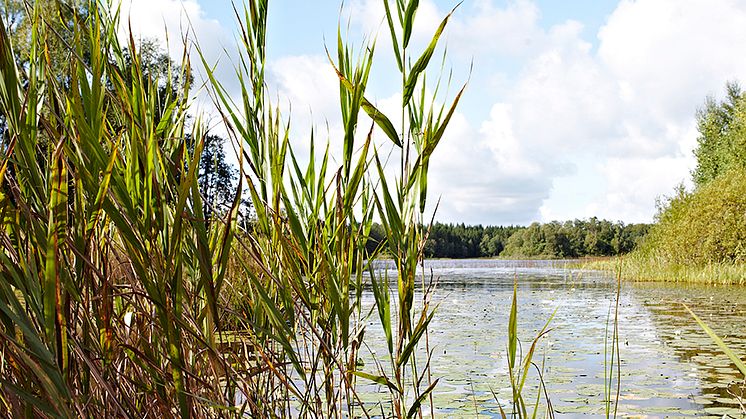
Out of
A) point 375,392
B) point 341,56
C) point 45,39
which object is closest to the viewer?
point 45,39

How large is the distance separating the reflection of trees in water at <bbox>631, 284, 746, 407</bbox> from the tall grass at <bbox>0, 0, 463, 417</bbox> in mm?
1111

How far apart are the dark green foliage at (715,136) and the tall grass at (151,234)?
32.7 m

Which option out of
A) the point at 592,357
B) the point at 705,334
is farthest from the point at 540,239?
the point at 592,357

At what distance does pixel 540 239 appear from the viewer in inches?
2189

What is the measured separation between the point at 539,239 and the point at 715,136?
22224 millimetres

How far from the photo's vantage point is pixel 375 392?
440 centimetres

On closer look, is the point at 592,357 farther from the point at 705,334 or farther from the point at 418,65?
the point at 418,65

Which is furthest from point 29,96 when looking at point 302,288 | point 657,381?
point 657,381

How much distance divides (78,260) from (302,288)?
19.3 inches

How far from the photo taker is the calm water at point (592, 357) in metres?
4.19

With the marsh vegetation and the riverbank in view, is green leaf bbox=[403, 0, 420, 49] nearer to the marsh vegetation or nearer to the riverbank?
the marsh vegetation

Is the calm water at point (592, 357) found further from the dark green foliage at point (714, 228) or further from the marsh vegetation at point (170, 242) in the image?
the dark green foliage at point (714, 228)

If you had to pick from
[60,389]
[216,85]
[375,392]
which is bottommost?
[375,392]

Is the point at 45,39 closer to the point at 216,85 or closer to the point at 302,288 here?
the point at 216,85
